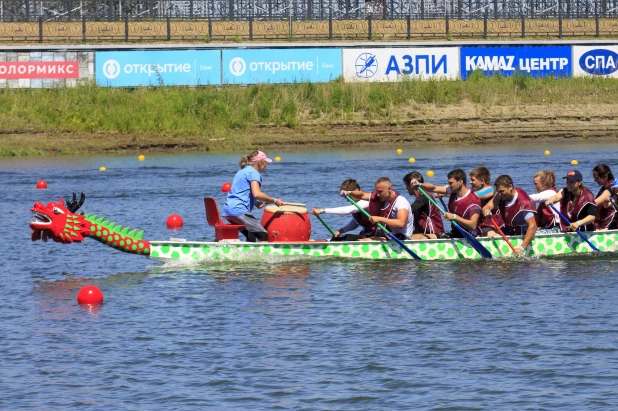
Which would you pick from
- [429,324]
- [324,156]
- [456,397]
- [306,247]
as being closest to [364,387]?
[456,397]

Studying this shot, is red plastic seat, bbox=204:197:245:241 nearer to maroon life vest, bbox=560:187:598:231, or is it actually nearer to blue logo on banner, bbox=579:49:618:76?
maroon life vest, bbox=560:187:598:231

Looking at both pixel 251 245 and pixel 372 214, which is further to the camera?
pixel 372 214

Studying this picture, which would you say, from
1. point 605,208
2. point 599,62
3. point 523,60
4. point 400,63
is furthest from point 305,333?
point 599,62

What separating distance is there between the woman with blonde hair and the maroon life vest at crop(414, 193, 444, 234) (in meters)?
1.39

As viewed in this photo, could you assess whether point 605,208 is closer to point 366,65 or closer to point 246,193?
point 246,193

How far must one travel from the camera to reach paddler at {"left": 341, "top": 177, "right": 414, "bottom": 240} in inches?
595

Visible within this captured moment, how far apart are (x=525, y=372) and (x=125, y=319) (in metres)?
4.84

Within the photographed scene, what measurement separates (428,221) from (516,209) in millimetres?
1252

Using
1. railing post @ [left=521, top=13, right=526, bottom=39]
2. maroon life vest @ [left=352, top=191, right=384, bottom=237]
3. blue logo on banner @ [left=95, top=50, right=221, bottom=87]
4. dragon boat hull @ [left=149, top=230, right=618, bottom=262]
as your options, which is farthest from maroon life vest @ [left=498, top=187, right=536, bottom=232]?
railing post @ [left=521, top=13, right=526, bottom=39]

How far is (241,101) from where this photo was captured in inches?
1464

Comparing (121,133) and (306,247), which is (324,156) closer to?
(121,133)

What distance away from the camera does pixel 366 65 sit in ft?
127

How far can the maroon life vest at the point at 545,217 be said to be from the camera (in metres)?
16.2

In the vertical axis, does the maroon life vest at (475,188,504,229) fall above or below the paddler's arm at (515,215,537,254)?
above
